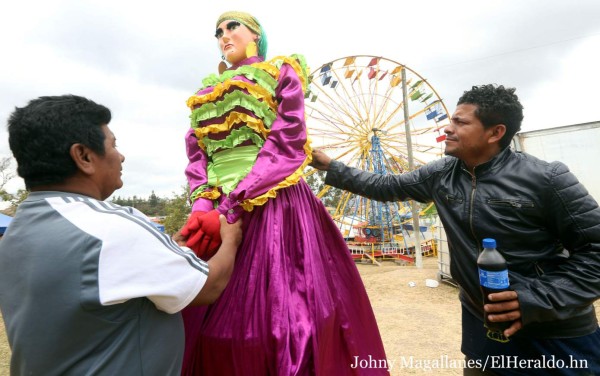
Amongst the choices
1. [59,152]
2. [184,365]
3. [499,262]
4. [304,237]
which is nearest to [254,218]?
[304,237]

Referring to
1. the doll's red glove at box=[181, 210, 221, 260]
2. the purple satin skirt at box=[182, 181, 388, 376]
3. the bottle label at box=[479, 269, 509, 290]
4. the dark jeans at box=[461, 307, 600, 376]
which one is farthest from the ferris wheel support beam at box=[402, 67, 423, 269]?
the doll's red glove at box=[181, 210, 221, 260]

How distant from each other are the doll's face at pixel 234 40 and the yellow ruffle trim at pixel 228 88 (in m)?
0.31

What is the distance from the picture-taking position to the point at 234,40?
168cm

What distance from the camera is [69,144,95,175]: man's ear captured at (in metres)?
0.93

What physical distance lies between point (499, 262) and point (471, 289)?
0.31m

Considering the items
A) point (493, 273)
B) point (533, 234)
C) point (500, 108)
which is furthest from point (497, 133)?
point (493, 273)

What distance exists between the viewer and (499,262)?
115 cm

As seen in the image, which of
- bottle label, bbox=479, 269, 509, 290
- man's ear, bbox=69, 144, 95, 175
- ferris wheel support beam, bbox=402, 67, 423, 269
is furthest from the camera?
ferris wheel support beam, bbox=402, 67, 423, 269

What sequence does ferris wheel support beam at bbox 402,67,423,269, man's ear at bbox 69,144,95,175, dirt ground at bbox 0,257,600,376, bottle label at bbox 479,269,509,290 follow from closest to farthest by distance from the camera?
man's ear at bbox 69,144,95,175
bottle label at bbox 479,269,509,290
dirt ground at bbox 0,257,600,376
ferris wheel support beam at bbox 402,67,423,269

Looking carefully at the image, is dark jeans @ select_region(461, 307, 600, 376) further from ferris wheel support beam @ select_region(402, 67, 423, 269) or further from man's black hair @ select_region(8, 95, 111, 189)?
ferris wheel support beam @ select_region(402, 67, 423, 269)

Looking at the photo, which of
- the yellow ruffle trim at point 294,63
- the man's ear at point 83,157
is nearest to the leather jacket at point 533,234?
the yellow ruffle trim at point 294,63

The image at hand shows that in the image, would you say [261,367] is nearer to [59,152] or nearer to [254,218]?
[254,218]

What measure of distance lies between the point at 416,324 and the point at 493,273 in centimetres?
435

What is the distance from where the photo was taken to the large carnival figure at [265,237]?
120 centimetres
